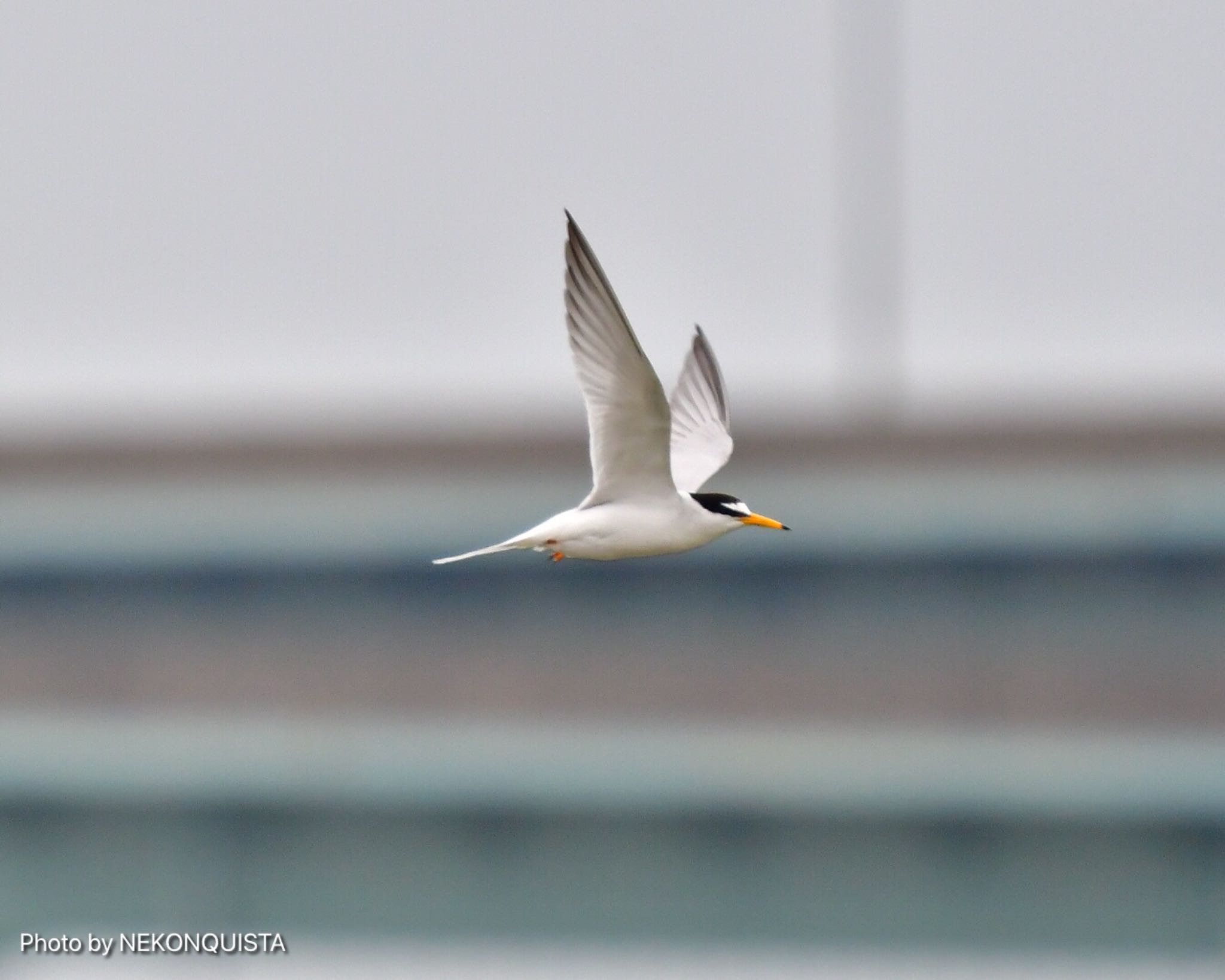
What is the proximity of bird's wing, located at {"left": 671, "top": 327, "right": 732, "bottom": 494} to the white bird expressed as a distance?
103cm

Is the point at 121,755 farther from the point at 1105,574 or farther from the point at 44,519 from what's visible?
the point at 1105,574

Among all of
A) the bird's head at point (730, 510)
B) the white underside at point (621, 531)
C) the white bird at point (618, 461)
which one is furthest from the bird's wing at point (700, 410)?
the white underside at point (621, 531)

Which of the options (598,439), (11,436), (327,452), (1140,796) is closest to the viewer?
Result: (598,439)

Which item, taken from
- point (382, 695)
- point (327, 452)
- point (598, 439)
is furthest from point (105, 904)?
point (598, 439)

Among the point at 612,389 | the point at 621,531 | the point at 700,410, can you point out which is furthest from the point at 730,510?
the point at 700,410

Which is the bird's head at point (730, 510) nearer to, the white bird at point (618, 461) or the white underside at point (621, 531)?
the white bird at point (618, 461)

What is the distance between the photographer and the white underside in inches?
323

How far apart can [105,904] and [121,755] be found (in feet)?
5.11

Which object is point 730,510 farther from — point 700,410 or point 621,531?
point 700,410

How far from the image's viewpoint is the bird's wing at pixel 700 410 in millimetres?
9938

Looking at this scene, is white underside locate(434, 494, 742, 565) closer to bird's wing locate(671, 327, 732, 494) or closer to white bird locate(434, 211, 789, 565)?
white bird locate(434, 211, 789, 565)

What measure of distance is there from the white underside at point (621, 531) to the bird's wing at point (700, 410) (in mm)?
1486

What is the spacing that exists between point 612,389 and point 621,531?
1.95 feet

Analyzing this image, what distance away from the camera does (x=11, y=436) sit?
70.2ft
